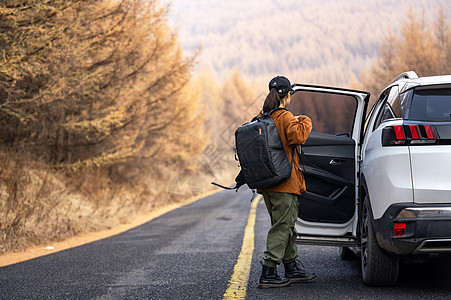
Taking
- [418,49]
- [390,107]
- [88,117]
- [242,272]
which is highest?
[418,49]

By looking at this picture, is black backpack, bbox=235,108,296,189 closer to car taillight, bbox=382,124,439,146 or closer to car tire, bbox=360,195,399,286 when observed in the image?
car tire, bbox=360,195,399,286

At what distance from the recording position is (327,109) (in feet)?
19.0

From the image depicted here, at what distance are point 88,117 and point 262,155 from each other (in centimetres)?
947

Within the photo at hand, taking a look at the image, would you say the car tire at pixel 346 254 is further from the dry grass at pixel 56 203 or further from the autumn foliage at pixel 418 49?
the autumn foliage at pixel 418 49

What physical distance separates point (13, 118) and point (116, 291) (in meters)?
8.65

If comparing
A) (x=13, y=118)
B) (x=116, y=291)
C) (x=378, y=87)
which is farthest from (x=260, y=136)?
(x=378, y=87)

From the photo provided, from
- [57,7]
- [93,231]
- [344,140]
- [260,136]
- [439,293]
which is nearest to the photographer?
[439,293]

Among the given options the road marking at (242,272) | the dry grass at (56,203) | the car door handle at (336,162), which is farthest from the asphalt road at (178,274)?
the dry grass at (56,203)

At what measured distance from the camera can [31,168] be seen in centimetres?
1315

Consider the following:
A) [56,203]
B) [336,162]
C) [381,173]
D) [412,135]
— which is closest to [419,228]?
[381,173]

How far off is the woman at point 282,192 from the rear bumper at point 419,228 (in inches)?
36.8

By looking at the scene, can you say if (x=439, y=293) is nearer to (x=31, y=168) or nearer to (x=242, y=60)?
(x=31, y=168)

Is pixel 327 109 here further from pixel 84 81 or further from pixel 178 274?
pixel 84 81

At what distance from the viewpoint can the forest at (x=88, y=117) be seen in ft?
28.3
